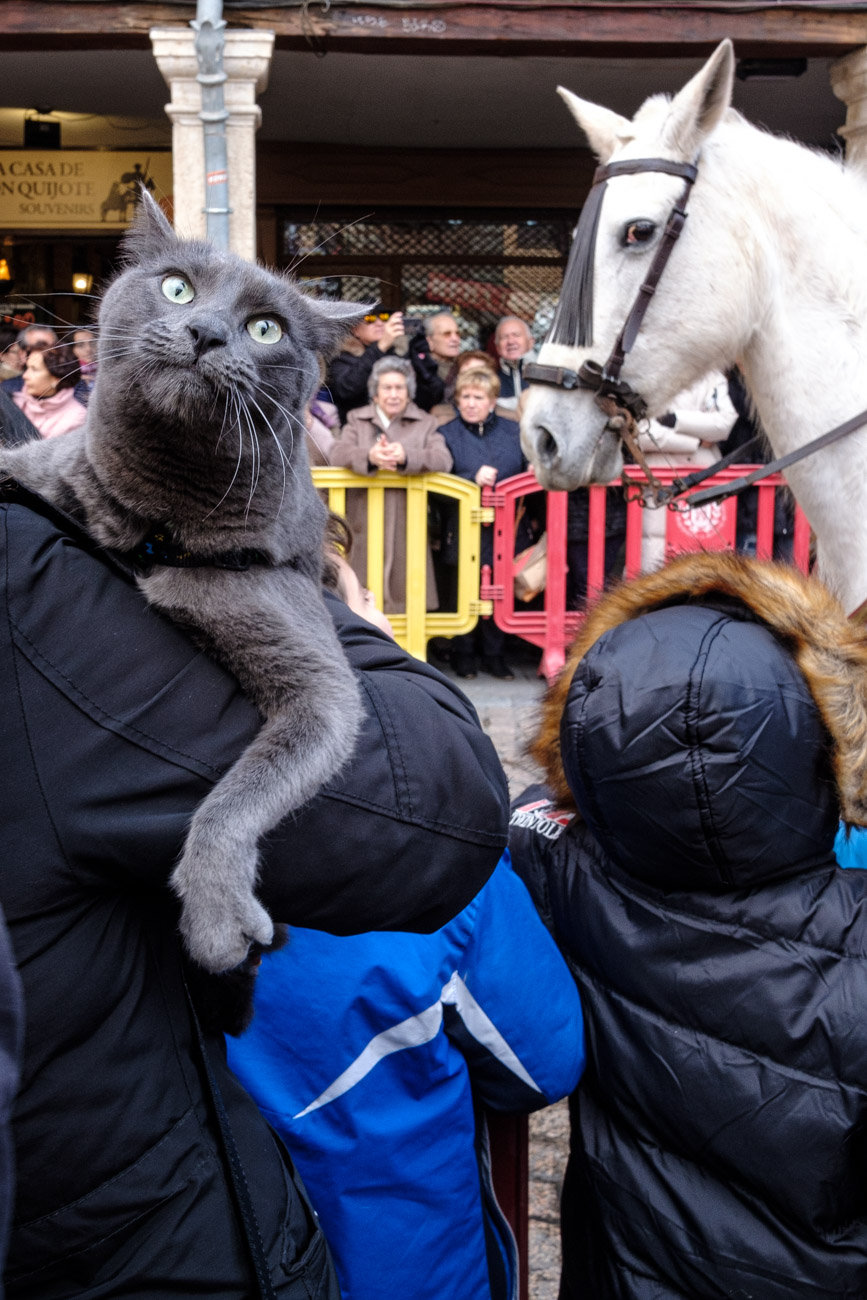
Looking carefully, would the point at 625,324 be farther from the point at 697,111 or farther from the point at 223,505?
the point at 223,505

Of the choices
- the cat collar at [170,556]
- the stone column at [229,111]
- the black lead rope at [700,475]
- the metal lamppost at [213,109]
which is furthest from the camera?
the stone column at [229,111]

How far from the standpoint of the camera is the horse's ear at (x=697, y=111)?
2.82 meters

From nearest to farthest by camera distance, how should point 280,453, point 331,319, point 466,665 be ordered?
point 280,453
point 331,319
point 466,665

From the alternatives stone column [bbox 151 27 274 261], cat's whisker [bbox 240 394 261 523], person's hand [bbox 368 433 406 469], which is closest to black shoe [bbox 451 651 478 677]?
person's hand [bbox 368 433 406 469]

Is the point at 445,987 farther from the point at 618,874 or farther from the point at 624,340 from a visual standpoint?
the point at 624,340

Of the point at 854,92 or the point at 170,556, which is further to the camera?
the point at 854,92

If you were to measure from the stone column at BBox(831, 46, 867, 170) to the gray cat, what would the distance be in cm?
621

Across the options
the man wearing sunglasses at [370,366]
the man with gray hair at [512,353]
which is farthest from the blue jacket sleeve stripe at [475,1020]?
the man with gray hair at [512,353]

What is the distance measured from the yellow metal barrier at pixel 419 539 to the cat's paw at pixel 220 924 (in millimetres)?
5267

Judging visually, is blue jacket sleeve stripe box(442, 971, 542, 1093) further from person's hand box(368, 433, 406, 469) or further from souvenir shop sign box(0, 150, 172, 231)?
souvenir shop sign box(0, 150, 172, 231)

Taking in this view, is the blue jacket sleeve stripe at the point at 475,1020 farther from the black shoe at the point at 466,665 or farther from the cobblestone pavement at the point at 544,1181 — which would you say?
the black shoe at the point at 466,665

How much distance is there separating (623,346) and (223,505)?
2.05 m

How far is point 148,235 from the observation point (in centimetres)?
146

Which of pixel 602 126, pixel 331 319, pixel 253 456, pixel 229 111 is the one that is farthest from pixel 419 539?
pixel 253 456
